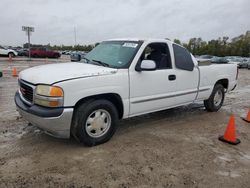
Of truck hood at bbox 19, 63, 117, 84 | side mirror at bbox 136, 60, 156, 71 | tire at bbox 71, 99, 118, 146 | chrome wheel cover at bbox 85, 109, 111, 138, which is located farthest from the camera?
side mirror at bbox 136, 60, 156, 71

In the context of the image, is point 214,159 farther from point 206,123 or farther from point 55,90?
point 55,90

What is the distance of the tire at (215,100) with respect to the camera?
6410mm

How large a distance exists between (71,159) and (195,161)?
6.16ft

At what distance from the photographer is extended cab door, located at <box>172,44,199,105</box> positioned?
16.9ft

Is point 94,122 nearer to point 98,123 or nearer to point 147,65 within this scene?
point 98,123

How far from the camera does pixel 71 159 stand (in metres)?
3.62

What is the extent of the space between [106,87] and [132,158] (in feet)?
3.89

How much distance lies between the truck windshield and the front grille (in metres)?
1.33

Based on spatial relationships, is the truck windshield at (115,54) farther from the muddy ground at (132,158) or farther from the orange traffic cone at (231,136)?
the orange traffic cone at (231,136)

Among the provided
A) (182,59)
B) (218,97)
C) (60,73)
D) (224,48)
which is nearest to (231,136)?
(182,59)

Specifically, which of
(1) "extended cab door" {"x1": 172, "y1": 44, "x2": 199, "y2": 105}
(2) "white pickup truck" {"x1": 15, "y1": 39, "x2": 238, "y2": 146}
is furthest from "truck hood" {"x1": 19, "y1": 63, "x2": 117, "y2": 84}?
(1) "extended cab door" {"x1": 172, "y1": 44, "x2": 199, "y2": 105}

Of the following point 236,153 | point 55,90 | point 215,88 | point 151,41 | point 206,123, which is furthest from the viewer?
point 215,88

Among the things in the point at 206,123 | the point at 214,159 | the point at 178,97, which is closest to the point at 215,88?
the point at 206,123

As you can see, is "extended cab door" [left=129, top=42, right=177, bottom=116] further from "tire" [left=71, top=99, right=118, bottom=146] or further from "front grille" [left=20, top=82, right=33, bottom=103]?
"front grille" [left=20, top=82, right=33, bottom=103]
